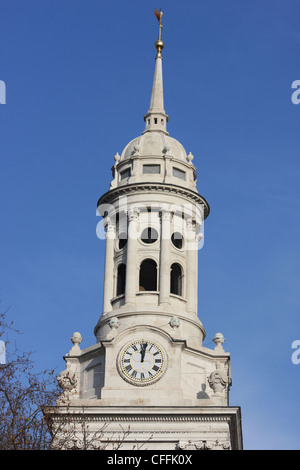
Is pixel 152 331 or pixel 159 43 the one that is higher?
pixel 159 43

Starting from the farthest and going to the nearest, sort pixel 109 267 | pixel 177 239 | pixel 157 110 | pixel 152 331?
pixel 157 110
pixel 177 239
pixel 109 267
pixel 152 331

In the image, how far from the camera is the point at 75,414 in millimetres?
74375

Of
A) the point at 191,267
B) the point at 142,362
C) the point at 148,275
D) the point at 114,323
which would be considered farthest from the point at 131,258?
the point at 142,362

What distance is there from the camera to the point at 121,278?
8512 cm

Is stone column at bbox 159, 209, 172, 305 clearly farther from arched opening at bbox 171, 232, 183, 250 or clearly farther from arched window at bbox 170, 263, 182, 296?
arched window at bbox 170, 263, 182, 296

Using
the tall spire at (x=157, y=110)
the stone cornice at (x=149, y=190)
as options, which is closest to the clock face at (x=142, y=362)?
the stone cornice at (x=149, y=190)

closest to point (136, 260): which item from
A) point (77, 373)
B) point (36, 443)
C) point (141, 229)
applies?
point (141, 229)

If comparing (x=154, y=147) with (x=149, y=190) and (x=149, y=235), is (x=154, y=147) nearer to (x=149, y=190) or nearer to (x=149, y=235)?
(x=149, y=190)

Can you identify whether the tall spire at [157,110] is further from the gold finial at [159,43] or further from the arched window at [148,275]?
the arched window at [148,275]

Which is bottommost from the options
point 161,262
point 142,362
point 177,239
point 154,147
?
point 142,362

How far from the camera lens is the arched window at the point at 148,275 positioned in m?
84.5

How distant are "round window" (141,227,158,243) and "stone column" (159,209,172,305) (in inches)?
27.7

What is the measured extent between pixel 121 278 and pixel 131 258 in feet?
7.07
